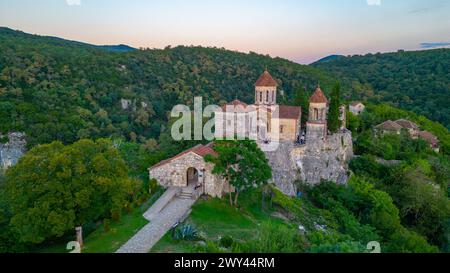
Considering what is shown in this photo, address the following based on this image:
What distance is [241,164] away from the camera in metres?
18.0

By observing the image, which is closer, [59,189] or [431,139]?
[59,189]

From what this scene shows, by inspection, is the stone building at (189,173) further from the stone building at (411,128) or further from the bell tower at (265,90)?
the stone building at (411,128)

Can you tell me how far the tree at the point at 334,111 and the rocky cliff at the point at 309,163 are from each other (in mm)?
956

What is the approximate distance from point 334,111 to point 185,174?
1530 cm

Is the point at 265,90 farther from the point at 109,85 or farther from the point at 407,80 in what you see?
the point at 407,80

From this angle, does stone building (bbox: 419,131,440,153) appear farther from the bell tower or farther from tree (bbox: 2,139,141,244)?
tree (bbox: 2,139,141,244)

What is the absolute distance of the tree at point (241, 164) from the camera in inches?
705

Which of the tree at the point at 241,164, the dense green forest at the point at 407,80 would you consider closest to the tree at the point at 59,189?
the tree at the point at 241,164

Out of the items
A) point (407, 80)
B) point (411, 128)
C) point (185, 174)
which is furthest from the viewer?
point (407, 80)

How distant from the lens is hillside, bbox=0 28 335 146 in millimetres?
43156

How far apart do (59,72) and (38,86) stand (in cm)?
544

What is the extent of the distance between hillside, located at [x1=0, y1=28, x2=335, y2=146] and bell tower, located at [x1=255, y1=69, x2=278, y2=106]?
22951 millimetres

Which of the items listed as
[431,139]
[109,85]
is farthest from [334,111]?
[109,85]
